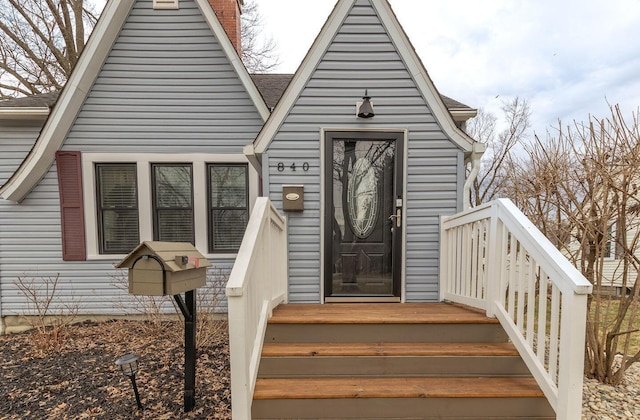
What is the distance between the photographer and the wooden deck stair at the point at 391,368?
2.05 meters

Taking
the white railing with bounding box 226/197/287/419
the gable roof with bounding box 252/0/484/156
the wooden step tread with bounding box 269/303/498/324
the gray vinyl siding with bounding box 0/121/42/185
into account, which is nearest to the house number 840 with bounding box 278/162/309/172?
the gable roof with bounding box 252/0/484/156

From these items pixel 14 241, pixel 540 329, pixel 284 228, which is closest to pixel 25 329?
pixel 14 241

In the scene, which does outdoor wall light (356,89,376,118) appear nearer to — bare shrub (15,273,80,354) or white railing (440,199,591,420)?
white railing (440,199,591,420)

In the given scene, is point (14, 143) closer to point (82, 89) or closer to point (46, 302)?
point (82, 89)

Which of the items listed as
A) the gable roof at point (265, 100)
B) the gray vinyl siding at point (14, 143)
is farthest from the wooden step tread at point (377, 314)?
the gray vinyl siding at point (14, 143)

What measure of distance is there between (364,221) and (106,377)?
10.6 ft

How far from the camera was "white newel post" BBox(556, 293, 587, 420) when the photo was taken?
1.74 meters

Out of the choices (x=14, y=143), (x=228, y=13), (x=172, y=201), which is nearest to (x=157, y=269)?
(x=172, y=201)

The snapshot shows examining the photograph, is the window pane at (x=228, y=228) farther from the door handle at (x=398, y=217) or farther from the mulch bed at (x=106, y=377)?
the door handle at (x=398, y=217)

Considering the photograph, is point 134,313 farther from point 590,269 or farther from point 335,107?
point 590,269

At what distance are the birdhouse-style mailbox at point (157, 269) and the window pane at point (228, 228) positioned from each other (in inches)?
87.5

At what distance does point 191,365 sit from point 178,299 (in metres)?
0.69

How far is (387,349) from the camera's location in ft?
7.88

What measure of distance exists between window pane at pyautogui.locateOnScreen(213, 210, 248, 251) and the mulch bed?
4.02 ft
